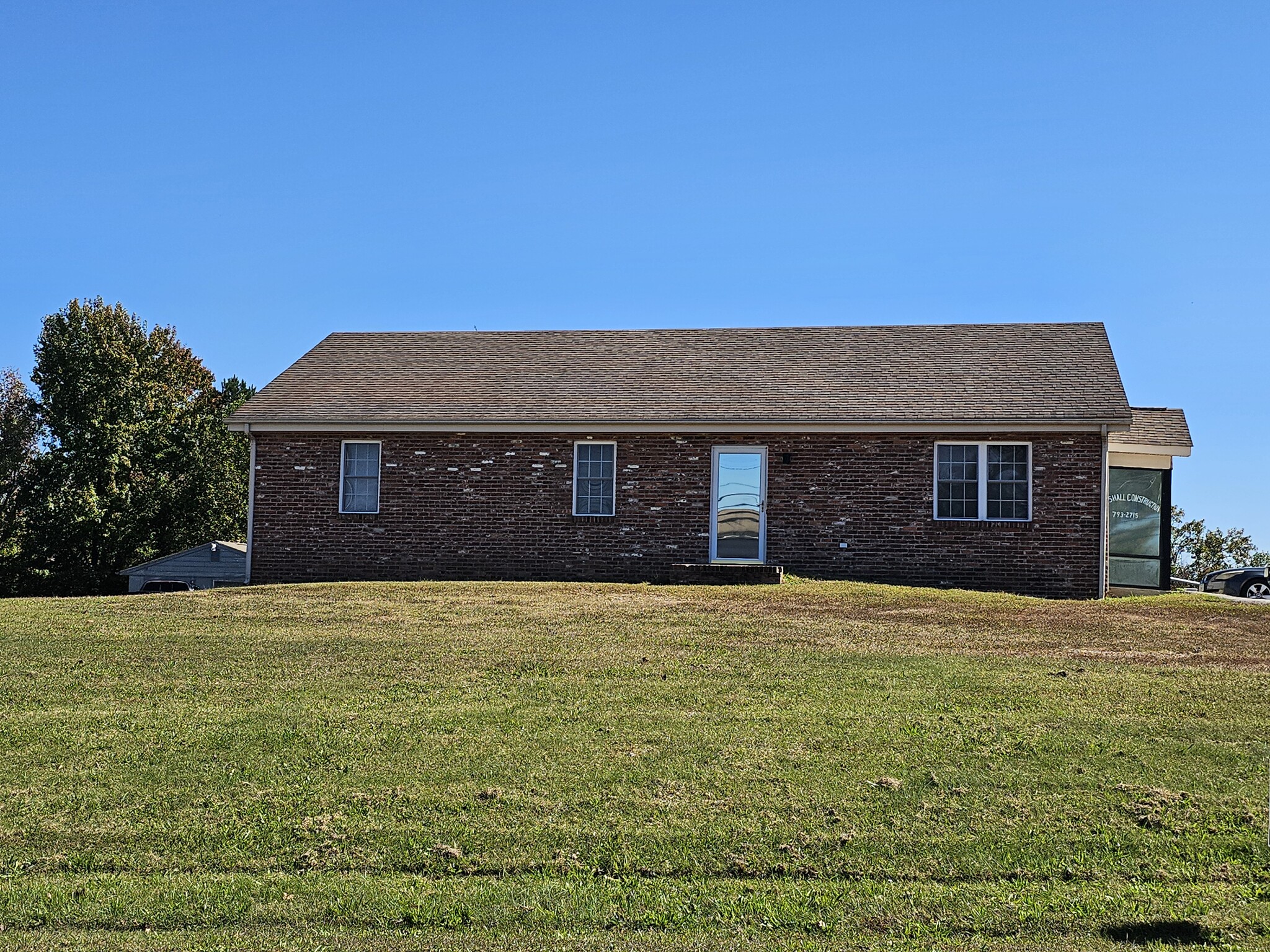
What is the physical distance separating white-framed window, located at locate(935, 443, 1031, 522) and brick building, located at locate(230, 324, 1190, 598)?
30mm

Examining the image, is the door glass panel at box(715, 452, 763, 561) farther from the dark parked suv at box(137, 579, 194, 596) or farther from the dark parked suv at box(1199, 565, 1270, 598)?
the dark parked suv at box(137, 579, 194, 596)

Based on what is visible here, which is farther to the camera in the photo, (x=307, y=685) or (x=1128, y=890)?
(x=307, y=685)

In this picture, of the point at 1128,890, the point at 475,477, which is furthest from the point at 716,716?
the point at 475,477

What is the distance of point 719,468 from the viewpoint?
20.4 meters

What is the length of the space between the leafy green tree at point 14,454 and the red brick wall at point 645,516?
18.9 m

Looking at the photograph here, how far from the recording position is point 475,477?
21.1 meters

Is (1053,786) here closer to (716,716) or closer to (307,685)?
(716,716)

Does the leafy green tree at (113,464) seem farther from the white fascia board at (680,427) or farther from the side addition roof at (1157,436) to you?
the side addition roof at (1157,436)

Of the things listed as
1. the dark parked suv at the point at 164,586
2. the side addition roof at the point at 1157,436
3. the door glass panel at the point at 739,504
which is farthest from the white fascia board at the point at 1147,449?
the dark parked suv at the point at 164,586

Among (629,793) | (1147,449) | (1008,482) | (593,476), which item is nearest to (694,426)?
(593,476)

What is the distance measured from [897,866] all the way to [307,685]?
19.3 feet

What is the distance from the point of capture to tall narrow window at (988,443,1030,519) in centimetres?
1944

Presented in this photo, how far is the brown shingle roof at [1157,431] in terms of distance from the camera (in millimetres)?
21953

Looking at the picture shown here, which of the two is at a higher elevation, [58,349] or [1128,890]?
[58,349]
